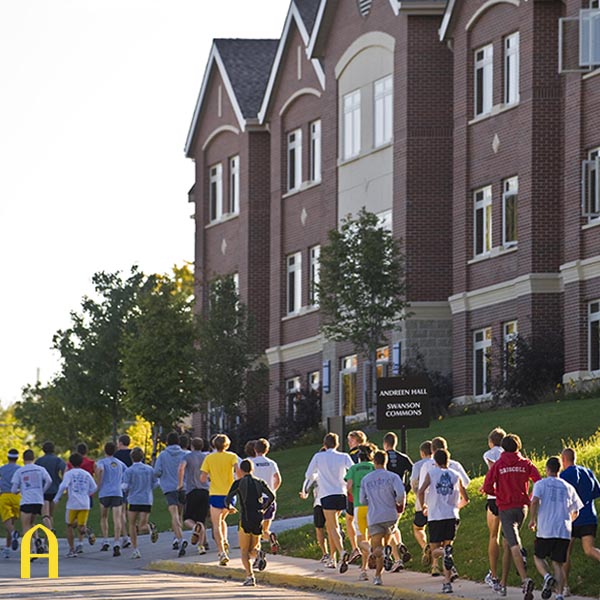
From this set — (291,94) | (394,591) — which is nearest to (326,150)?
(291,94)

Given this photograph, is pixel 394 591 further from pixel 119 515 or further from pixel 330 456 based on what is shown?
pixel 119 515

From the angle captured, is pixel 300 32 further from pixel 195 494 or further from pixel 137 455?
pixel 195 494

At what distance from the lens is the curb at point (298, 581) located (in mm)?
22469

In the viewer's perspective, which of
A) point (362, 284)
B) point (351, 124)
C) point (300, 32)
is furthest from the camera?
point (300, 32)

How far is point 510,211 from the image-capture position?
45688mm

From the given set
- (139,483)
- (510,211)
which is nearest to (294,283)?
(510,211)

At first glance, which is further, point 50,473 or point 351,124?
point 351,124

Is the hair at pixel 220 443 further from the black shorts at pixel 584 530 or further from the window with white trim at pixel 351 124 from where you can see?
the window with white trim at pixel 351 124

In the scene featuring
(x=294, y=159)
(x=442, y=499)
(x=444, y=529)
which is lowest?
(x=444, y=529)

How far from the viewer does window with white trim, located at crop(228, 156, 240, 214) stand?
195 ft

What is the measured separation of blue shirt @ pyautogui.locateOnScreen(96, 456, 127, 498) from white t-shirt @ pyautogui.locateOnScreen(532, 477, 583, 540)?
1097 centimetres

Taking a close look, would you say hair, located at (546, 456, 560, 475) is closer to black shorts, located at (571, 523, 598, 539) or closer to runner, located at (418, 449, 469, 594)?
black shorts, located at (571, 523, 598, 539)

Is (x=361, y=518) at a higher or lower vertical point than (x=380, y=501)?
lower

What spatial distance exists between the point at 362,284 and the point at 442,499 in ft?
75.6
